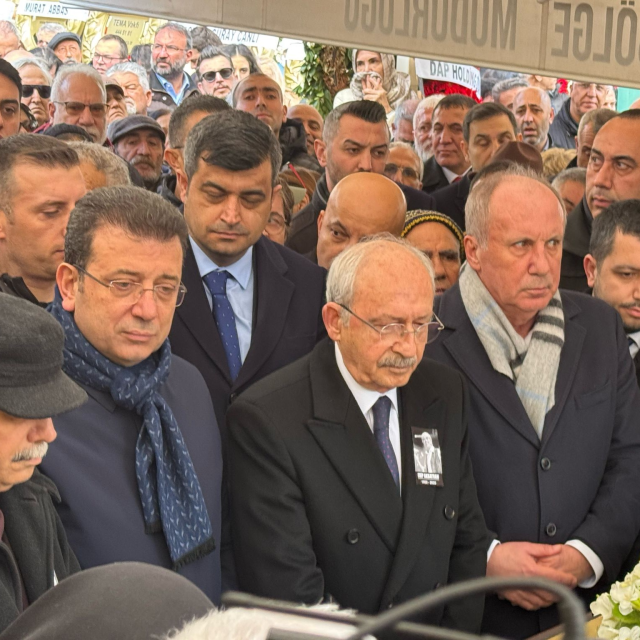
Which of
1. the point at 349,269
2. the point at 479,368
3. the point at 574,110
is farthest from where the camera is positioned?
the point at 574,110

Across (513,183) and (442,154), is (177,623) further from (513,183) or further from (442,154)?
(442,154)

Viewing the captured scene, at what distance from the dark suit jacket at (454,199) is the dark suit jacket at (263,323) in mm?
2161

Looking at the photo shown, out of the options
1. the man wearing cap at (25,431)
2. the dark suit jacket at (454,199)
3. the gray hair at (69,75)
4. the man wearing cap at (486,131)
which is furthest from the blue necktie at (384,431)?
the gray hair at (69,75)

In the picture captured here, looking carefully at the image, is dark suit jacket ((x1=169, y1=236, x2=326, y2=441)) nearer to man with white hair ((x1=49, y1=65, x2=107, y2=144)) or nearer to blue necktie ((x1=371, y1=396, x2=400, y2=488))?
blue necktie ((x1=371, y1=396, x2=400, y2=488))

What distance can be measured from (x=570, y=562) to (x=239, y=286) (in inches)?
50.7

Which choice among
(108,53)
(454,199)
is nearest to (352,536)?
(454,199)

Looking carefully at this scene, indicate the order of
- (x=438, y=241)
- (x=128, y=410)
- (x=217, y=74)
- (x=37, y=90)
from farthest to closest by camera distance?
(x=217, y=74), (x=37, y=90), (x=438, y=241), (x=128, y=410)

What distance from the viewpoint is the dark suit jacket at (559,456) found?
10.2 ft

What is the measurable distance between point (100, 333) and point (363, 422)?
75 centimetres

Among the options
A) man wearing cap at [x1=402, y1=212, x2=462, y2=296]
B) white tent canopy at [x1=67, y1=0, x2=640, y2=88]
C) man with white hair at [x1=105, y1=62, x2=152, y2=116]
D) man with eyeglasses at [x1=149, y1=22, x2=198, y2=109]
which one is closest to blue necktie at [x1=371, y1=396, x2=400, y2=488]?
man wearing cap at [x1=402, y1=212, x2=462, y2=296]

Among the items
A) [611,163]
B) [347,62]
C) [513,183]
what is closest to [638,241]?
[513,183]

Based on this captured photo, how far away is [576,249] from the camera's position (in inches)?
180

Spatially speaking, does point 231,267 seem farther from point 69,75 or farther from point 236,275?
point 69,75

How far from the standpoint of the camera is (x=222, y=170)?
3.25m
